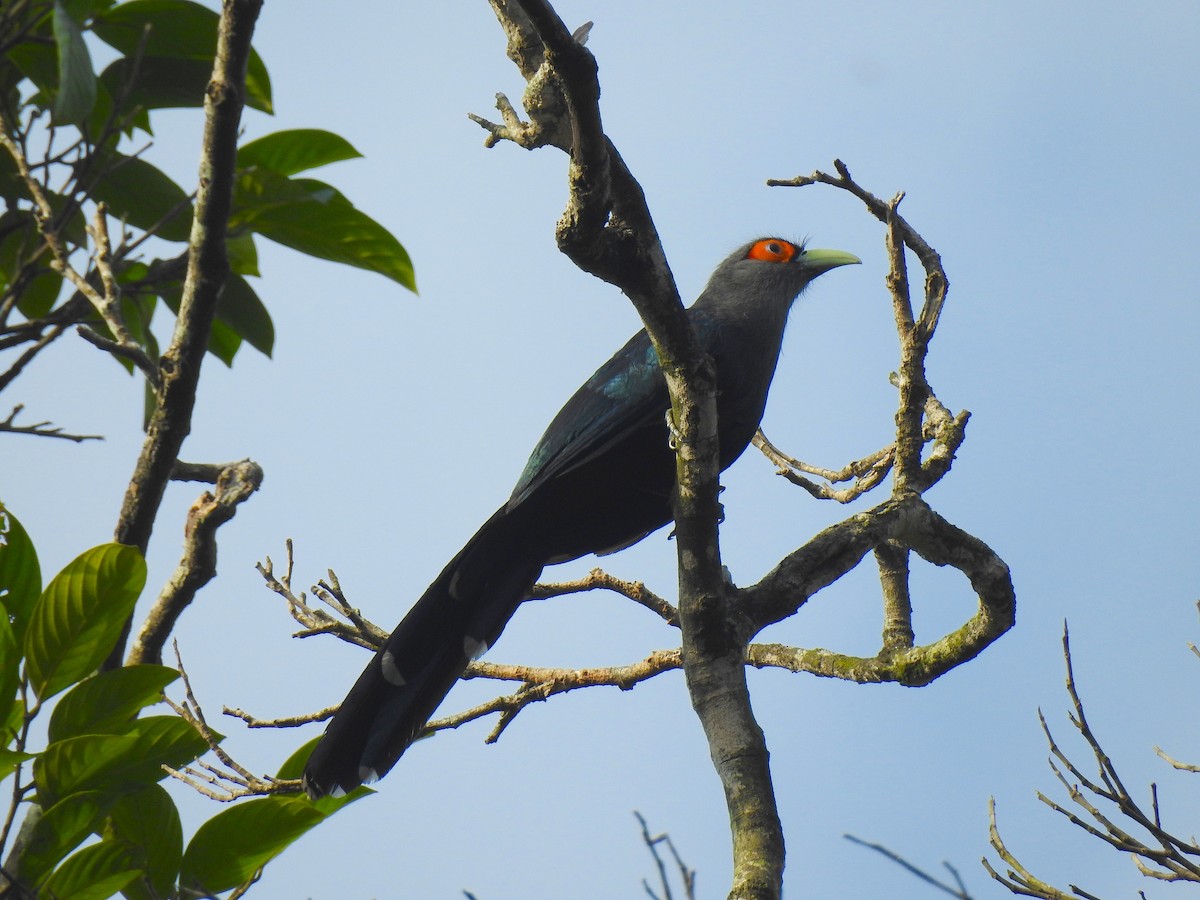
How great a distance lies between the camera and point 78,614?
263 centimetres

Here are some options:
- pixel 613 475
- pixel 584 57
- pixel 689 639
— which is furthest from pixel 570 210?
pixel 613 475

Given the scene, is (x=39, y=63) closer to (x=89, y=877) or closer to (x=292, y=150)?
(x=292, y=150)

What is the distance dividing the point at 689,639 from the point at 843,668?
981 millimetres

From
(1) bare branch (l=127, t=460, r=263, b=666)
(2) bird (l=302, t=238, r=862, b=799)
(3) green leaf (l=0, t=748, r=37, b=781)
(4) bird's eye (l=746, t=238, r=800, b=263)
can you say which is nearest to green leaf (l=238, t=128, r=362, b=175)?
(1) bare branch (l=127, t=460, r=263, b=666)

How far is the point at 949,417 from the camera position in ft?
13.0

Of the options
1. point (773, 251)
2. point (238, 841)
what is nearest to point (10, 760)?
point (238, 841)

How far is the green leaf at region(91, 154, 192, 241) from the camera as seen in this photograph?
10.8 feet

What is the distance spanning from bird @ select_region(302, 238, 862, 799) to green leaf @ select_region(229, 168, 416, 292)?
3.53ft

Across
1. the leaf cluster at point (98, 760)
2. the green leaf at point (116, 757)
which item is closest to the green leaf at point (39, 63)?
the leaf cluster at point (98, 760)

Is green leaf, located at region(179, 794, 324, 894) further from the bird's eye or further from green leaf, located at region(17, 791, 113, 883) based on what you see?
the bird's eye

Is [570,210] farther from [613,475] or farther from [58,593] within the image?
[613,475]

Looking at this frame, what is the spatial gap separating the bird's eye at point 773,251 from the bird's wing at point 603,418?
1453mm

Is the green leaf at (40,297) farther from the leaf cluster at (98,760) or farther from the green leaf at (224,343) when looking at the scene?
the leaf cluster at (98,760)

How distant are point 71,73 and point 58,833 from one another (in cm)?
175
